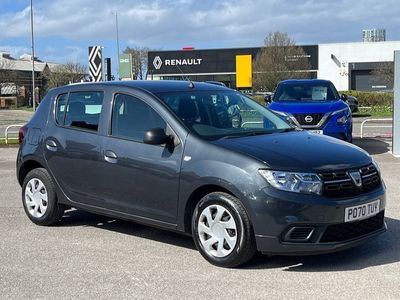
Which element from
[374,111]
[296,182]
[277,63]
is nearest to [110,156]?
[296,182]

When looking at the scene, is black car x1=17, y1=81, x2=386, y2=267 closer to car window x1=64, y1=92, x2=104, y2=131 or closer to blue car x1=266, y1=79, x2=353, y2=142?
car window x1=64, y1=92, x2=104, y2=131

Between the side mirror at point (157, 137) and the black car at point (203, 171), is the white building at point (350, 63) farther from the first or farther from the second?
the side mirror at point (157, 137)

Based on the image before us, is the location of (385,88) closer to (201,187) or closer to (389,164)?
(389,164)

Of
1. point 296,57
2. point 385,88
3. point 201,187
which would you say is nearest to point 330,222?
point 201,187

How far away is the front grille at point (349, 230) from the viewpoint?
5.00 m

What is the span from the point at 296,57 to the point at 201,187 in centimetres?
4704

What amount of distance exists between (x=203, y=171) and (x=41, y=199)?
265 centimetres

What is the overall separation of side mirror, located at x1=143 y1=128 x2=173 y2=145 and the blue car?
6198 mm

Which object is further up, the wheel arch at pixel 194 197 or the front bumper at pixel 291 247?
the wheel arch at pixel 194 197

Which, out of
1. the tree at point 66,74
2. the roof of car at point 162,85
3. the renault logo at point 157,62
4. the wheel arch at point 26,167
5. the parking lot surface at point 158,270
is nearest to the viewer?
the parking lot surface at point 158,270

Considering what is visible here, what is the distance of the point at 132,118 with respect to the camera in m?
6.07

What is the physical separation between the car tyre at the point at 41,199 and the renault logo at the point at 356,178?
137 inches

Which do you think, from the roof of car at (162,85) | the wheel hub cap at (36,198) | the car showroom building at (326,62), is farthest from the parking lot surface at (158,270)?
the car showroom building at (326,62)

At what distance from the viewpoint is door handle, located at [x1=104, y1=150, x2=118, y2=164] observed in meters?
6.00
